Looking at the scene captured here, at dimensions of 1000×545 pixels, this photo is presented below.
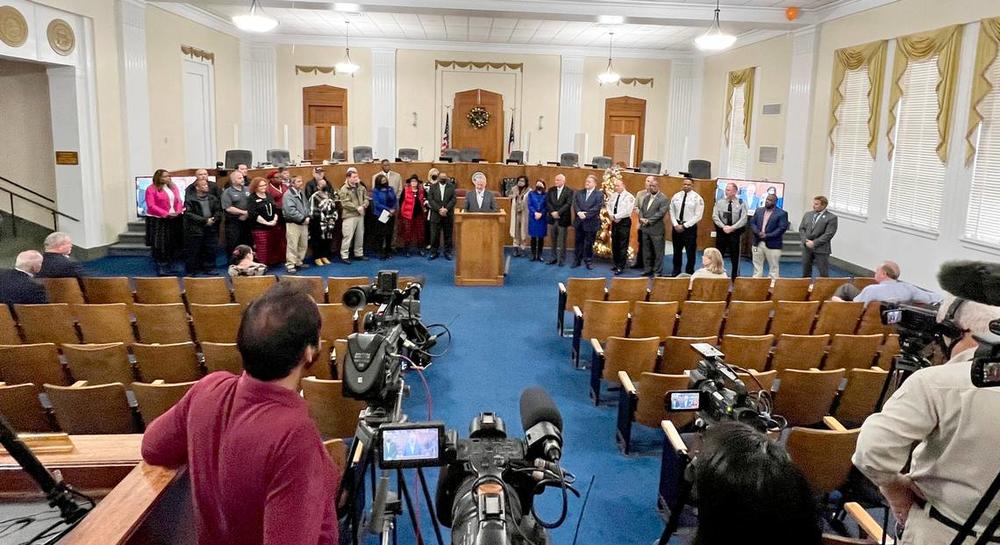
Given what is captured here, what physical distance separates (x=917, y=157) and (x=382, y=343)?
30.8 ft

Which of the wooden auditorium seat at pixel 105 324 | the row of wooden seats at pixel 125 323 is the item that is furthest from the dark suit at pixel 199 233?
the wooden auditorium seat at pixel 105 324

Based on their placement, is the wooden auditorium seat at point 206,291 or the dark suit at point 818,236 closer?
the wooden auditorium seat at point 206,291

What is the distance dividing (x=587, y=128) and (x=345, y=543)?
15.2 meters

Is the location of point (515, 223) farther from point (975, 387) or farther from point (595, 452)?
point (975, 387)

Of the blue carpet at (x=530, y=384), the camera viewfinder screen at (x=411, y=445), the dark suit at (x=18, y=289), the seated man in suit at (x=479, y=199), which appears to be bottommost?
the blue carpet at (x=530, y=384)

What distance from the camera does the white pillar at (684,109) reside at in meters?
16.7

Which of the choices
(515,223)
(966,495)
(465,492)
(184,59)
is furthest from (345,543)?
(184,59)

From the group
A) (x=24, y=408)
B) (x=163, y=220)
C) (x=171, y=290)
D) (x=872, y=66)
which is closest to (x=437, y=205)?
(x=163, y=220)

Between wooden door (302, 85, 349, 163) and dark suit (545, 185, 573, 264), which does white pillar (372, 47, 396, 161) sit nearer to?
wooden door (302, 85, 349, 163)

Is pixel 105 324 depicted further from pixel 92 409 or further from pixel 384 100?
pixel 384 100

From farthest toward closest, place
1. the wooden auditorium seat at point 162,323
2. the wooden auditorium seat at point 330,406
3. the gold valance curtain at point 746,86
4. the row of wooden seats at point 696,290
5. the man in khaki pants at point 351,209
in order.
A: 1. the gold valance curtain at point 746,86
2. the man in khaki pants at point 351,209
3. the row of wooden seats at point 696,290
4. the wooden auditorium seat at point 162,323
5. the wooden auditorium seat at point 330,406

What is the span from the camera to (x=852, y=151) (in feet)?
35.3

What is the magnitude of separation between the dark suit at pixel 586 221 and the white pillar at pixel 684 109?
6.93 meters

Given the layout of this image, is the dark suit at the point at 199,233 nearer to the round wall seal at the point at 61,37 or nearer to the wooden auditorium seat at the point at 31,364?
the round wall seal at the point at 61,37
